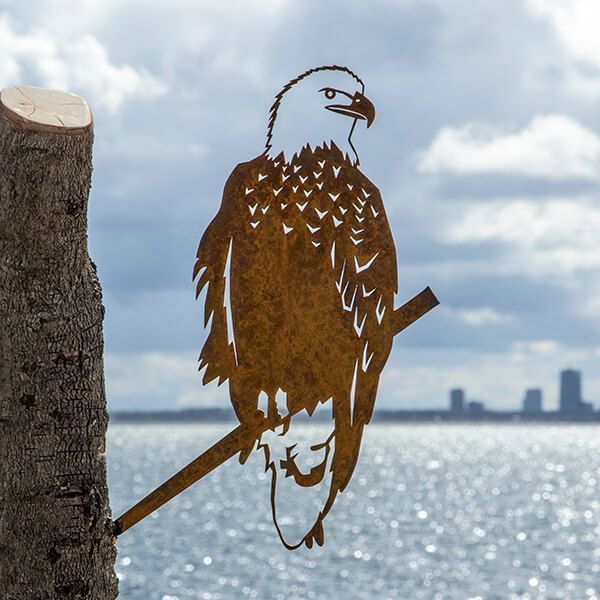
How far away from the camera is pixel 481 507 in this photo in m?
55.4

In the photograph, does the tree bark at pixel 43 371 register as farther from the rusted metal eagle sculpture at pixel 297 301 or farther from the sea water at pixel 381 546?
the sea water at pixel 381 546

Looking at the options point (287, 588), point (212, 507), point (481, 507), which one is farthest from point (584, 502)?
point (287, 588)

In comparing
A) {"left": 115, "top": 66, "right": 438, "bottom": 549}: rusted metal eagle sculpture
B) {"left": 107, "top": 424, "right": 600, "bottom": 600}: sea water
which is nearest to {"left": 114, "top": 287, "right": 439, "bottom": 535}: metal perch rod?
{"left": 115, "top": 66, "right": 438, "bottom": 549}: rusted metal eagle sculpture

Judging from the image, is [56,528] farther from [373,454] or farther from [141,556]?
[373,454]

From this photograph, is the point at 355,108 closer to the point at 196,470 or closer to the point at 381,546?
the point at 196,470

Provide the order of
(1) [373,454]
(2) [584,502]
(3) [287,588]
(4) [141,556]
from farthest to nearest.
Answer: (1) [373,454], (2) [584,502], (4) [141,556], (3) [287,588]

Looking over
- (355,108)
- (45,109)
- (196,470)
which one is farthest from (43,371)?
(355,108)

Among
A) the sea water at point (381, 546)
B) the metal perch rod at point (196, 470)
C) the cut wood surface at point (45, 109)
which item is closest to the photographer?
the cut wood surface at point (45, 109)

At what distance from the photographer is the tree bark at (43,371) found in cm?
470

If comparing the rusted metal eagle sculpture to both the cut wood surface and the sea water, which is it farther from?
the sea water

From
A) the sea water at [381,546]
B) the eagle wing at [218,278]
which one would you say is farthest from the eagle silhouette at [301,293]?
the sea water at [381,546]

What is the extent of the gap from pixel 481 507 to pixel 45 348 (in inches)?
2065

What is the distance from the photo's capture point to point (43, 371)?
4719mm

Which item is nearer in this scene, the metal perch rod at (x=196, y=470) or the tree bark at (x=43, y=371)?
the tree bark at (x=43, y=371)
